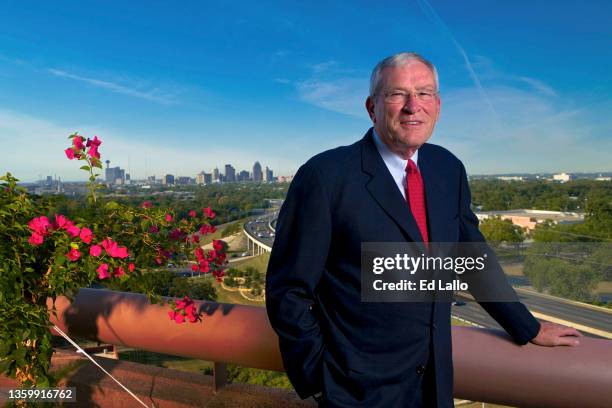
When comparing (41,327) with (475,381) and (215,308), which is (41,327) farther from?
(475,381)

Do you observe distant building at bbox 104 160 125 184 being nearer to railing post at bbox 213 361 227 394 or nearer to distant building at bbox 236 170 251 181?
railing post at bbox 213 361 227 394

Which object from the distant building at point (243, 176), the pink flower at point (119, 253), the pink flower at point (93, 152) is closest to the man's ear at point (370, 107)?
the pink flower at point (119, 253)

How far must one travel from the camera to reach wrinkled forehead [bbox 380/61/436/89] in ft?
3.97

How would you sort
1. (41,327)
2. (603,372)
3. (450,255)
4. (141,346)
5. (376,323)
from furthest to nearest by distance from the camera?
(141,346) → (41,327) → (450,255) → (376,323) → (603,372)

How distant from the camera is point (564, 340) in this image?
3.80 feet

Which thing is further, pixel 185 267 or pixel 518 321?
pixel 185 267

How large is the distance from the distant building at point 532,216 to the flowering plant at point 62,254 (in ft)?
147

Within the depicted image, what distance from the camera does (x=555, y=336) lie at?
1.17 metres

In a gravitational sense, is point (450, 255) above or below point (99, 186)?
below

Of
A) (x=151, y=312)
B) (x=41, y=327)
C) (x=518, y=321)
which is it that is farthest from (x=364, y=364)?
(x=41, y=327)

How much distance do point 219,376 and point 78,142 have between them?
111 centimetres

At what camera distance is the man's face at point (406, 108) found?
121 centimetres

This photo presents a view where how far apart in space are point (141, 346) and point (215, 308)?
0.98 ft

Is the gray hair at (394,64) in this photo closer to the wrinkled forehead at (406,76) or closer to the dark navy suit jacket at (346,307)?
the wrinkled forehead at (406,76)
